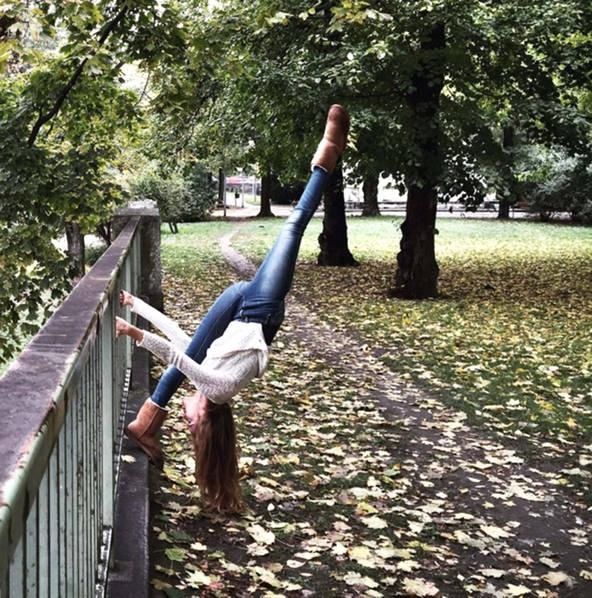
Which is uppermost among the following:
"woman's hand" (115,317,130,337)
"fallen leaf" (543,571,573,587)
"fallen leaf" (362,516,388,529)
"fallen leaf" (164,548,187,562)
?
"woman's hand" (115,317,130,337)

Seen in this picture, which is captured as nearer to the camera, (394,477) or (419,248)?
(394,477)

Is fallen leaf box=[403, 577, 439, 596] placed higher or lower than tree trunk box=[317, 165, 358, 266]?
lower

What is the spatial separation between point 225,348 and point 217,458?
2.50 feet

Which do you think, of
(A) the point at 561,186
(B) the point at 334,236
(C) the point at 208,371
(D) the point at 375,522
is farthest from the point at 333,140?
(A) the point at 561,186

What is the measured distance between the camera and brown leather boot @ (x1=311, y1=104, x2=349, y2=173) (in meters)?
5.26

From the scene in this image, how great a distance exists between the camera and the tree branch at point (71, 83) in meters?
9.23

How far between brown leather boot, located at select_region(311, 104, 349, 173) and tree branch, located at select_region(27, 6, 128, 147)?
4.44 m

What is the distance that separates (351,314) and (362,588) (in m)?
9.68

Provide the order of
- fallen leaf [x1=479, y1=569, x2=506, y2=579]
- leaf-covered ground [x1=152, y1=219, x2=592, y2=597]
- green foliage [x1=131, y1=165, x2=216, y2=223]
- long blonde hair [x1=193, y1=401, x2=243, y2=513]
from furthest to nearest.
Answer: green foliage [x1=131, y1=165, x2=216, y2=223], long blonde hair [x1=193, y1=401, x2=243, y2=513], fallen leaf [x1=479, y1=569, x2=506, y2=579], leaf-covered ground [x1=152, y1=219, x2=592, y2=597]

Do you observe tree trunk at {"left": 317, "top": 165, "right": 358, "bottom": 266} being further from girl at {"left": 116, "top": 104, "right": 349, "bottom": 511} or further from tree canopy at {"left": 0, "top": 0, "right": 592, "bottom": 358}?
girl at {"left": 116, "top": 104, "right": 349, "bottom": 511}

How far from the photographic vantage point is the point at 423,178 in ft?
48.7

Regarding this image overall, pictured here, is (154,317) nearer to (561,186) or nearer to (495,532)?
(495,532)

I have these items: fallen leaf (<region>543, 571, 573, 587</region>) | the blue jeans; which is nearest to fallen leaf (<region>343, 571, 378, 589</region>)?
fallen leaf (<region>543, 571, 573, 587</region>)

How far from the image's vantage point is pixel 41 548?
5.31 ft
